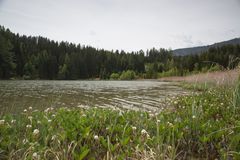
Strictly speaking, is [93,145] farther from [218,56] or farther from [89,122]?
[218,56]

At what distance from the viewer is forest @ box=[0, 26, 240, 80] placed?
70.2m

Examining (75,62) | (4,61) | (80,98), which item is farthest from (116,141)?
(75,62)

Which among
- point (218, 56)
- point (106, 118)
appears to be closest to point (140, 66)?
point (218, 56)

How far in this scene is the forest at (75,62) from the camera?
70.2 m

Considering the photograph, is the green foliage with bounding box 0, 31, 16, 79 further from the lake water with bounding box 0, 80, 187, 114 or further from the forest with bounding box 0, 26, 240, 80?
the lake water with bounding box 0, 80, 187, 114

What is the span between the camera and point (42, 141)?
3182 mm

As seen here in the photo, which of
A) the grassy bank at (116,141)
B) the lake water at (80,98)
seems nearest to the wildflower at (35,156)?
the grassy bank at (116,141)

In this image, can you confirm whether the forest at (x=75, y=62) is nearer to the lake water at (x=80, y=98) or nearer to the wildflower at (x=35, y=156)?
the lake water at (x=80, y=98)

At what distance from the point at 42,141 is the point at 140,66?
392 feet

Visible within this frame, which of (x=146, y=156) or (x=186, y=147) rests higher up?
(x=146, y=156)

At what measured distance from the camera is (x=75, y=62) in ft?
330

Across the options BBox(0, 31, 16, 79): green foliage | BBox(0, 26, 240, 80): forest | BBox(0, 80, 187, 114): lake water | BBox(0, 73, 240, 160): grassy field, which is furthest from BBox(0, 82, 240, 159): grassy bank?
BBox(0, 31, 16, 79): green foliage

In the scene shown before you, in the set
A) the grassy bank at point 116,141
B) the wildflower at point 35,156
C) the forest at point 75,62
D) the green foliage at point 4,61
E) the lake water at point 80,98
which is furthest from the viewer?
the forest at point 75,62

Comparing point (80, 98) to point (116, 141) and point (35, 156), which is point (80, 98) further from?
point (35, 156)
